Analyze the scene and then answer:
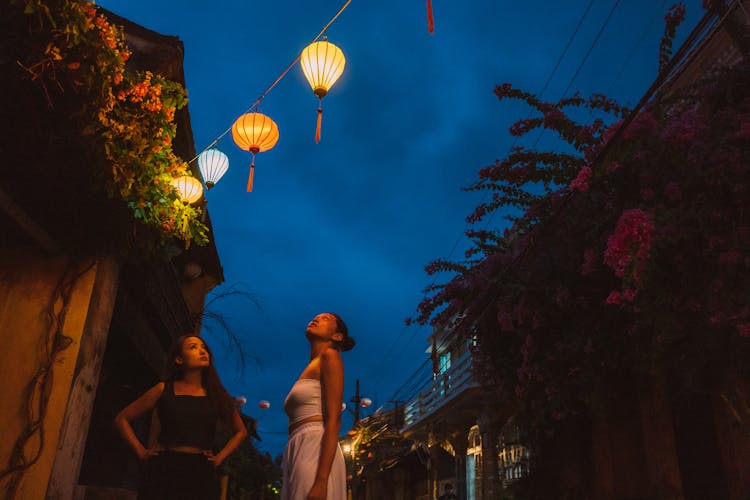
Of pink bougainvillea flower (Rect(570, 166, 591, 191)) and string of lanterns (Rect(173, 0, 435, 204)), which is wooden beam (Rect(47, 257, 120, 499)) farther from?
pink bougainvillea flower (Rect(570, 166, 591, 191))

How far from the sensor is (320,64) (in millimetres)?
7570

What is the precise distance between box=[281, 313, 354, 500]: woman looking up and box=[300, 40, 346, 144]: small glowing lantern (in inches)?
190

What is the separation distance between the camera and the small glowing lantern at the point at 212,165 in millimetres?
9766

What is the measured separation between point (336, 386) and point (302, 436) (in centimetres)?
34

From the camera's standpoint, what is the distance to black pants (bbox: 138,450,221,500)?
373 centimetres

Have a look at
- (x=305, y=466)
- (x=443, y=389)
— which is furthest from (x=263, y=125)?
(x=443, y=389)

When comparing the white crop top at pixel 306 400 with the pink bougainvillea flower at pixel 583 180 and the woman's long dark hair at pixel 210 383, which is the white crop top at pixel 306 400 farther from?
the pink bougainvillea flower at pixel 583 180

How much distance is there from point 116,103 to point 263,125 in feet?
15.7

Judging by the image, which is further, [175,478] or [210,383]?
[210,383]

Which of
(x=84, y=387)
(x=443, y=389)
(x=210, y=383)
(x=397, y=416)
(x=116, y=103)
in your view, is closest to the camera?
(x=116, y=103)

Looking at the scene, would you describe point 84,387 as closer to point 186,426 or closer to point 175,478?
point 186,426

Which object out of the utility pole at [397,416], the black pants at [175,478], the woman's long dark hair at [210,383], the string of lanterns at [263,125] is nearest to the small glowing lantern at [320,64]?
the string of lanterns at [263,125]

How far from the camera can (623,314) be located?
24.5 feet

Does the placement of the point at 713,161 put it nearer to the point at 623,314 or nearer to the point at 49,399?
the point at 623,314
